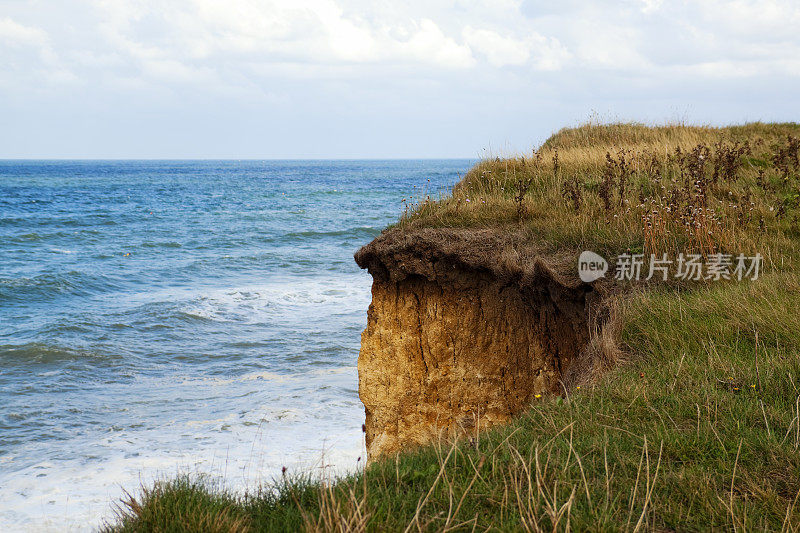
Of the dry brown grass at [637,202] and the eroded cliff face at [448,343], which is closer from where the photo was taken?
the eroded cliff face at [448,343]

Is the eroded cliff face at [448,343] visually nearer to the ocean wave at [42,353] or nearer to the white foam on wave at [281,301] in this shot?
the ocean wave at [42,353]

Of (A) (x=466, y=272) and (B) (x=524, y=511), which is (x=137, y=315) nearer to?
(A) (x=466, y=272)

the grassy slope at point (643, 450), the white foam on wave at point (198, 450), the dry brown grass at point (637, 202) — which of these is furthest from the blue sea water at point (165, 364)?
the grassy slope at point (643, 450)

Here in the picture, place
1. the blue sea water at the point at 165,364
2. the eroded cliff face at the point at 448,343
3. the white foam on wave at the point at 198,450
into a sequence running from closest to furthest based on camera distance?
the white foam on wave at the point at 198,450, the eroded cliff face at the point at 448,343, the blue sea water at the point at 165,364

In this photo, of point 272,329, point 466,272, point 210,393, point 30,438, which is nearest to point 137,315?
point 272,329

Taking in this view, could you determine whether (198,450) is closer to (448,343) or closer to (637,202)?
(448,343)

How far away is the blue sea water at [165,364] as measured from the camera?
23.6 ft

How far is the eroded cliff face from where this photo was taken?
6859 mm

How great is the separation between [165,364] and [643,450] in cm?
989

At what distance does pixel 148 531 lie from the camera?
2.93 metres

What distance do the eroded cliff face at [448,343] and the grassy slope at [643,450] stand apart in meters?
0.97

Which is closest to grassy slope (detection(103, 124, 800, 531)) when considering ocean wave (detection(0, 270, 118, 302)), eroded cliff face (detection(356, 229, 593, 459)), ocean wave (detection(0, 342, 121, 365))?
eroded cliff face (detection(356, 229, 593, 459))

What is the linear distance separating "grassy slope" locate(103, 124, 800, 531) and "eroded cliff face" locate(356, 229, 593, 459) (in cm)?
97

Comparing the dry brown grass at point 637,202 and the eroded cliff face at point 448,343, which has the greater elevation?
the dry brown grass at point 637,202
